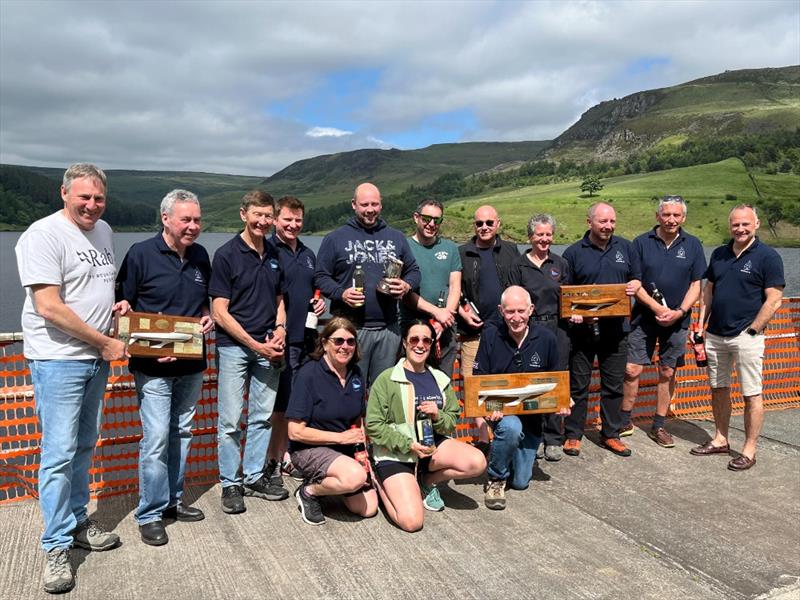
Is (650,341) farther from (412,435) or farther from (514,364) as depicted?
(412,435)

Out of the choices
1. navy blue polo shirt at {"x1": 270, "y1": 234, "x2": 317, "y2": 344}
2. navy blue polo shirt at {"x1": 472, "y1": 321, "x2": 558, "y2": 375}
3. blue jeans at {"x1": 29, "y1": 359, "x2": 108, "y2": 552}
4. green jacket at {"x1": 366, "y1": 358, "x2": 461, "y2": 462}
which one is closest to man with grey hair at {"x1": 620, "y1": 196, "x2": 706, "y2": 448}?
navy blue polo shirt at {"x1": 472, "y1": 321, "x2": 558, "y2": 375}

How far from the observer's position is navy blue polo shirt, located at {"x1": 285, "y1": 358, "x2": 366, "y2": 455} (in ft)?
14.5

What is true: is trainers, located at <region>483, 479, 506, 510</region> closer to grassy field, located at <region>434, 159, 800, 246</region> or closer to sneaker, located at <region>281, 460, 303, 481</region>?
sneaker, located at <region>281, 460, 303, 481</region>

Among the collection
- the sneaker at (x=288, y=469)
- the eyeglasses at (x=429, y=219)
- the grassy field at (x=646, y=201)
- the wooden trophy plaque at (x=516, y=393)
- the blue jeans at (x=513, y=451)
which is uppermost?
the grassy field at (x=646, y=201)

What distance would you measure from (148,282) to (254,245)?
0.81m

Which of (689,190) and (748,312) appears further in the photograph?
(689,190)

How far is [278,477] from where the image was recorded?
16.3 feet

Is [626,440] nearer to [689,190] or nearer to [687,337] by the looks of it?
[687,337]

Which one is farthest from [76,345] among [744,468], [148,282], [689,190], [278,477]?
[689,190]

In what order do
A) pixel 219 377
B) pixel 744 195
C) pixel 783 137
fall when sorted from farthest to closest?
pixel 783 137
pixel 744 195
pixel 219 377

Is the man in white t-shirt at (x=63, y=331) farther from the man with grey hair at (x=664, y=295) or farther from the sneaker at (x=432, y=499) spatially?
the man with grey hair at (x=664, y=295)

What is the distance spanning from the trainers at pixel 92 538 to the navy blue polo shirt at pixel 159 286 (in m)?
1.05

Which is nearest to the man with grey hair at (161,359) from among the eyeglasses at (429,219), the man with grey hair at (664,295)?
the eyeglasses at (429,219)

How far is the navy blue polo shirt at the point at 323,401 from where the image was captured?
4.41m
